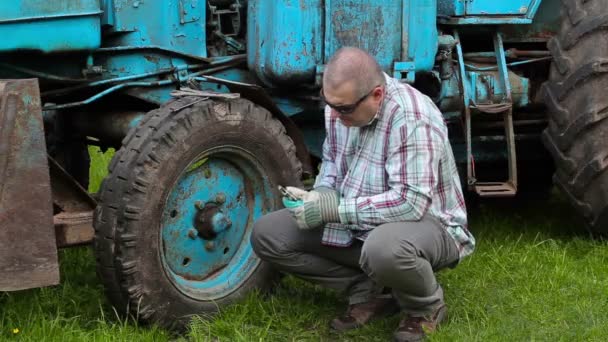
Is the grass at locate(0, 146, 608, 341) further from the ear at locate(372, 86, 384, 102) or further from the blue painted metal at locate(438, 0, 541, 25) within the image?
the blue painted metal at locate(438, 0, 541, 25)

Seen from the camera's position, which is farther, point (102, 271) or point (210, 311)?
point (210, 311)

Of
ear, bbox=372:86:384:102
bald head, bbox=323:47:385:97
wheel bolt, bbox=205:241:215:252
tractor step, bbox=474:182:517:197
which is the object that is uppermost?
bald head, bbox=323:47:385:97

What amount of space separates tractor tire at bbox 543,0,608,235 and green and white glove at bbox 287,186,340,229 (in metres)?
1.68

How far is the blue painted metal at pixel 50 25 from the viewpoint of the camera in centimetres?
458

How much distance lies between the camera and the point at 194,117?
4.55 metres

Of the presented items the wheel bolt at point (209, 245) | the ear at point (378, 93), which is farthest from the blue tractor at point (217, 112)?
the ear at point (378, 93)

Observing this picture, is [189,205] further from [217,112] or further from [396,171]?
[396,171]

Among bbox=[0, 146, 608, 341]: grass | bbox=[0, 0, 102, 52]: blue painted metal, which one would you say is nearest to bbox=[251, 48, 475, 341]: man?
bbox=[0, 146, 608, 341]: grass

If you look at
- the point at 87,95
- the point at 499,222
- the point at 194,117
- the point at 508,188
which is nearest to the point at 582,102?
the point at 508,188

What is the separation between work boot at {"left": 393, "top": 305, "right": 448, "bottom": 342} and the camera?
4.43m

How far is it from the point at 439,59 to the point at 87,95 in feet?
5.97

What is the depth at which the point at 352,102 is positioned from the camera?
4.24m

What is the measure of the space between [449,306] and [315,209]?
2.87ft

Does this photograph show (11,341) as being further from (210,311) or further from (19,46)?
(19,46)
